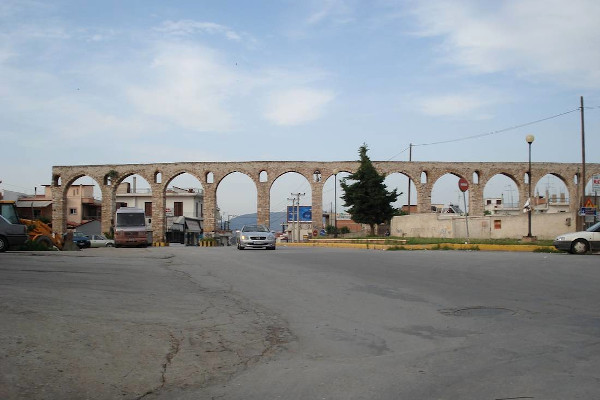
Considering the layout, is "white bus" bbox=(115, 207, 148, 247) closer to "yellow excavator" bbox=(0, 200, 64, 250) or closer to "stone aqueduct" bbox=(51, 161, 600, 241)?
"yellow excavator" bbox=(0, 200, 64, 250)

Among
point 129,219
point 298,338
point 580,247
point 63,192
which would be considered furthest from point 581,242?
point 63,192

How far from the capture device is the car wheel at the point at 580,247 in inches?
732

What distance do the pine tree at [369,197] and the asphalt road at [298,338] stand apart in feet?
112

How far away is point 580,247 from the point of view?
61.2 feet

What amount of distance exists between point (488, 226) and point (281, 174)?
26681mm

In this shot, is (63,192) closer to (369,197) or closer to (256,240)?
(369,197)

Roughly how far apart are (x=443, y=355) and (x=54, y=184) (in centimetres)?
5773

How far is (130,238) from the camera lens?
31797 mm

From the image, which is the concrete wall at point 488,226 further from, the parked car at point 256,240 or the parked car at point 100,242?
the parked car at point 100,242

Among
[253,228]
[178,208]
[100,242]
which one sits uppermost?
[178,208]

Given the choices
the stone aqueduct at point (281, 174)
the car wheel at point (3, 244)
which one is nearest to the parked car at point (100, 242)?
the stone aqueduct at point (281, 174)

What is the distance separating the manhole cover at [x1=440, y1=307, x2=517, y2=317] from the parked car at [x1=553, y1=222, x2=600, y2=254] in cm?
1277

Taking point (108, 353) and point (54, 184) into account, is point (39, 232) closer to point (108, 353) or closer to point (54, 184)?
point (108, 353)

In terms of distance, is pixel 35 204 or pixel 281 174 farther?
pixel 35 204
